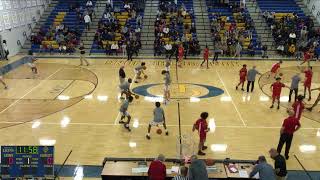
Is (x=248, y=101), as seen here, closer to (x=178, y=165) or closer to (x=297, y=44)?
(x=178, y=165)

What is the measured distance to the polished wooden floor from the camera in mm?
11062

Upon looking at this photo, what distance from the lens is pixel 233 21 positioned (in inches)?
1184

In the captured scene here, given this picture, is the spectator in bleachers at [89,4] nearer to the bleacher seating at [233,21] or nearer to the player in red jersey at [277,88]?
the bleacher seating at [233,21]

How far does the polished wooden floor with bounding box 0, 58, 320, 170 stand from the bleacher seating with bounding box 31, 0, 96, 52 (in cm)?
715

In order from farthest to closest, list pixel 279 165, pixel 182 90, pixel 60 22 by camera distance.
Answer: pixel 60 22, pixel 182 90, pixel 279 165

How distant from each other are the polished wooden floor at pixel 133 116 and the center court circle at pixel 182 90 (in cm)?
5

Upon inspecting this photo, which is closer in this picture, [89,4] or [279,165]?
[279,165]

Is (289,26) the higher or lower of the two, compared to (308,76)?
higher

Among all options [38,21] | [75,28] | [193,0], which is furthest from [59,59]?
[193,0]

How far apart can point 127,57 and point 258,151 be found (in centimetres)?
1657

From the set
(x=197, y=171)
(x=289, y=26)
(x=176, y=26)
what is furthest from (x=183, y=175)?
(x=289, y=26)

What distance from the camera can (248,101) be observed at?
1587cm

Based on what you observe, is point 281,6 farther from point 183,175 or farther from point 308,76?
point 183,175

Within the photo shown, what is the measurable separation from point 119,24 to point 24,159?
22.6 metres
